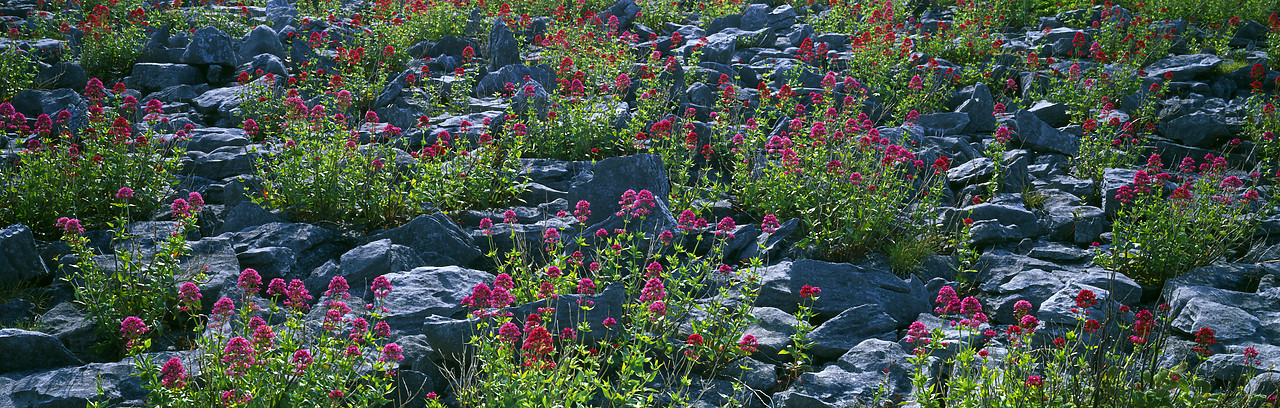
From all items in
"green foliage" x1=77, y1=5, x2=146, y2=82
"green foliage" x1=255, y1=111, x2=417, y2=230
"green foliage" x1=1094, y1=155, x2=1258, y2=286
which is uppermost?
"green foliage" x1=77, y1=5, x2=146, y2=82

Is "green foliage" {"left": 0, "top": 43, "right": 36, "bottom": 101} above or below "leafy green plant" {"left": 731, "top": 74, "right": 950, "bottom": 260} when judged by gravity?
above

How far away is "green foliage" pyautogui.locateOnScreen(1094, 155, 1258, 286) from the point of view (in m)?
5.87

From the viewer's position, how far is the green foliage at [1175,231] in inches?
231

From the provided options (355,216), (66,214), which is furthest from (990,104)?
(66,214)

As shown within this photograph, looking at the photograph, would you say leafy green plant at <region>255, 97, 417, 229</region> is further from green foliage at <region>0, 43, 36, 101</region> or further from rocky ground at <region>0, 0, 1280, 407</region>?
green foliage at <region>0, 43, 36, 101</region>

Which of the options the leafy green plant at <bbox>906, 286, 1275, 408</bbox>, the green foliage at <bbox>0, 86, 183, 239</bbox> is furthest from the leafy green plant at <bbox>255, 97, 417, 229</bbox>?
the leafy green plant at <bbox>906, 286, 1275, 408</bbox>

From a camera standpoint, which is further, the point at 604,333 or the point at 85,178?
the point at 85,178

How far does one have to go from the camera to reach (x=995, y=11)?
13.3 meters

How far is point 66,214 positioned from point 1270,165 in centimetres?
1171

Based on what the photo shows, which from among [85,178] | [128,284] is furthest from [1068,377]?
[85,178]

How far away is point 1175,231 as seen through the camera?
587 cm

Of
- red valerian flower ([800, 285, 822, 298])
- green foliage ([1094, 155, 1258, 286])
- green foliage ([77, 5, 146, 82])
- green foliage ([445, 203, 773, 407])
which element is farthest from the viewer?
green foliage ([77, 5, 146, 82])

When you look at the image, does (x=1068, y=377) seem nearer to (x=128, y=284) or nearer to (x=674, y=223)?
(x=674, y=223)

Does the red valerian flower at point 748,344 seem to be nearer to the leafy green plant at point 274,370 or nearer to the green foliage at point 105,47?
the leafy green plant at point 274,370
